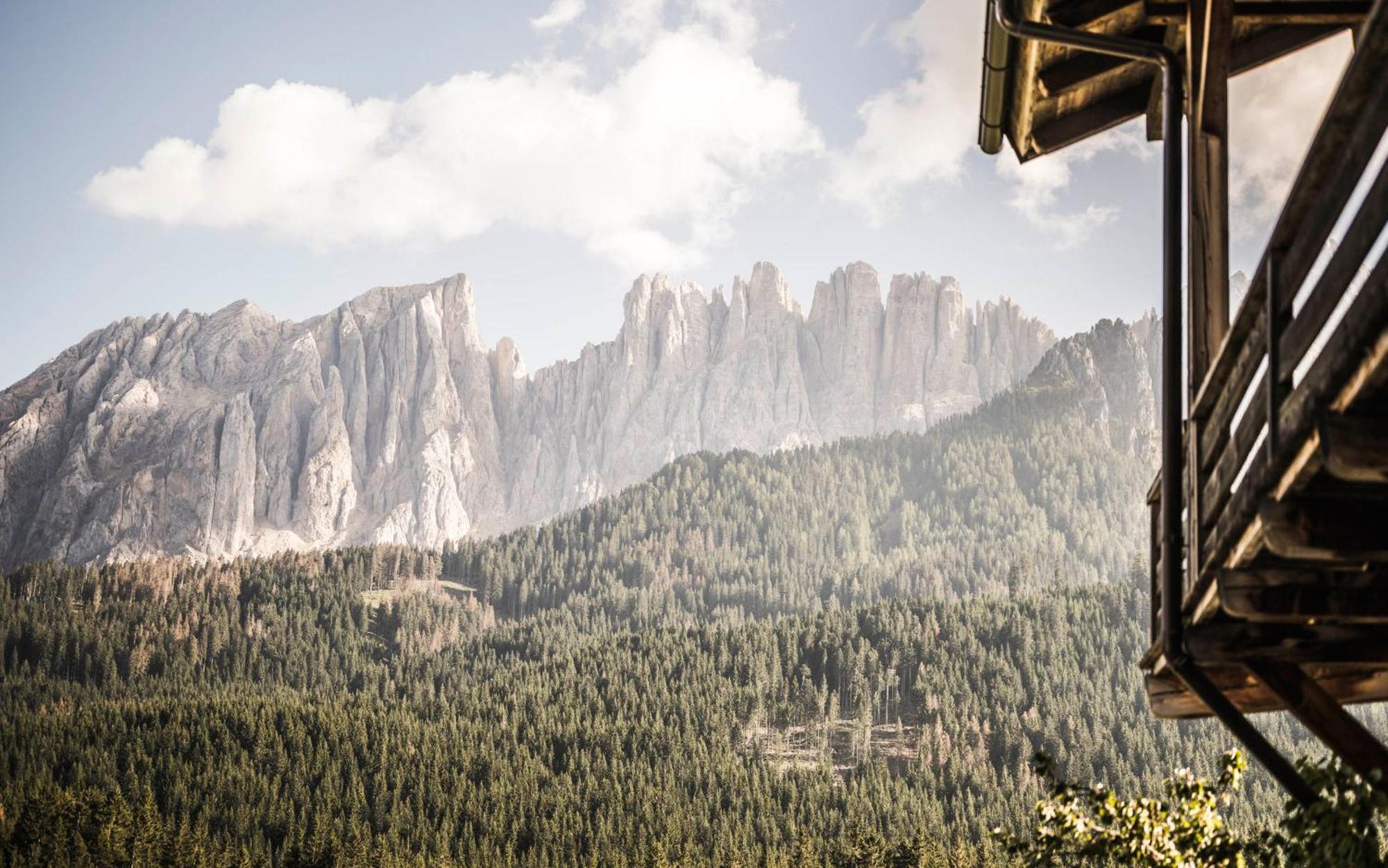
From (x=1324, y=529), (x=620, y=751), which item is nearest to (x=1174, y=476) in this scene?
(x=1324, y=529)

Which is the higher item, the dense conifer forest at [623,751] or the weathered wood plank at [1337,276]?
the weathered wood plank at [1337,276]

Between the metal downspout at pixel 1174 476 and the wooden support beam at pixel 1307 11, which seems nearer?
the metal downspout at pixel 1174 476

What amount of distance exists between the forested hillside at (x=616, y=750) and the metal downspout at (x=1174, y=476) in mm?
104076

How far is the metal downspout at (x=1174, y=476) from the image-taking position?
579 centimetres

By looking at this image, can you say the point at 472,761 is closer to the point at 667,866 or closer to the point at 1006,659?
the point at 667,866

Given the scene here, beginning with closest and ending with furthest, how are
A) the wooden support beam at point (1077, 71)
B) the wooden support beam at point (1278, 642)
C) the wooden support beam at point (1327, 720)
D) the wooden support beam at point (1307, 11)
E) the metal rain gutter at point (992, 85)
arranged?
the wooden support beam at point (1327, 720) → the wooden support beam at point (1278, 642) → the wooden support beam at point (1307, 11) → the metal rain gutter at point (992, 85) → the wooden support beam at point (1077, 71)

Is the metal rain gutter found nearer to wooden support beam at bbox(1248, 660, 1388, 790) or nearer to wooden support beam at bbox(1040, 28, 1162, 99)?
wooden support beam at bbox(1040, 28, 1162, 99)

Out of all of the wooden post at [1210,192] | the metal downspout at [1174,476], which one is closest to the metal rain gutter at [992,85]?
the metal downspout at [1174,476]

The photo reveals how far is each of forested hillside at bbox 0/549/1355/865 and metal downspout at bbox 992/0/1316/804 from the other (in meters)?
104

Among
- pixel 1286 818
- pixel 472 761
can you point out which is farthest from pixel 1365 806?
pixel 472 761

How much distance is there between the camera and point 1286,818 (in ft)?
21.0

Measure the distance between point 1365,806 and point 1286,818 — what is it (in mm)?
1314

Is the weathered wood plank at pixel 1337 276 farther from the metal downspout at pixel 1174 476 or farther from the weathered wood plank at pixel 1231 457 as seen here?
the metal downspout at pixel 1174 476

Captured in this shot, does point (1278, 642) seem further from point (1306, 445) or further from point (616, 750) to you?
point (616, 750)
